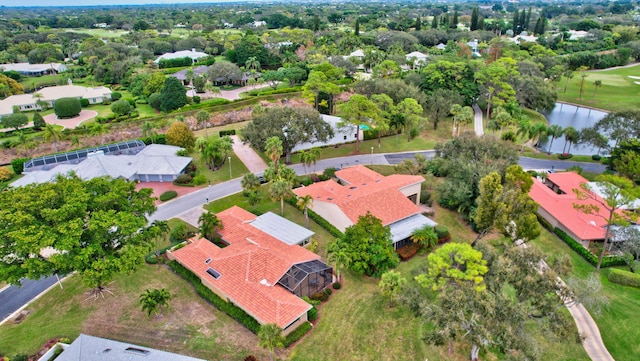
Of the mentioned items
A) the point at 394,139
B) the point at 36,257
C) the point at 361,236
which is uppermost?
the point at 36,257

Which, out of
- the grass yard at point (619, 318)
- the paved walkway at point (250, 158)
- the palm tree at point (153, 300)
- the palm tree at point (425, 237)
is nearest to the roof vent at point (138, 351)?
the palm tree at point (153, 300)

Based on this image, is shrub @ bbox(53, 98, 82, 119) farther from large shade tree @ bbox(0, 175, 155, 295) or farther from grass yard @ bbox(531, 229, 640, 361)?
grass yard @ bbox(531, 229, 640, 361)

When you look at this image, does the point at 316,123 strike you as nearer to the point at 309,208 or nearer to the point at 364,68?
the point at 309,208

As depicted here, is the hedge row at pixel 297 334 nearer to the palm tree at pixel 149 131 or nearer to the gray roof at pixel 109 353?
the gray roof at pixel 109 353

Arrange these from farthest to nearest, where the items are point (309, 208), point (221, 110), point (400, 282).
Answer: point (221, 110)
point (309, 208)
point (400, 282)

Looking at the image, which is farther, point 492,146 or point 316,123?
point 316,123

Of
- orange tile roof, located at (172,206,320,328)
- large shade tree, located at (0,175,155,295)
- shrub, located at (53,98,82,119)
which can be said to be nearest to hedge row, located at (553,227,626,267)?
orange tile roof, located at (172,206,320,328)

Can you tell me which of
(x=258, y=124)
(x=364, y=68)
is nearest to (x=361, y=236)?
(x=258, y=124)
